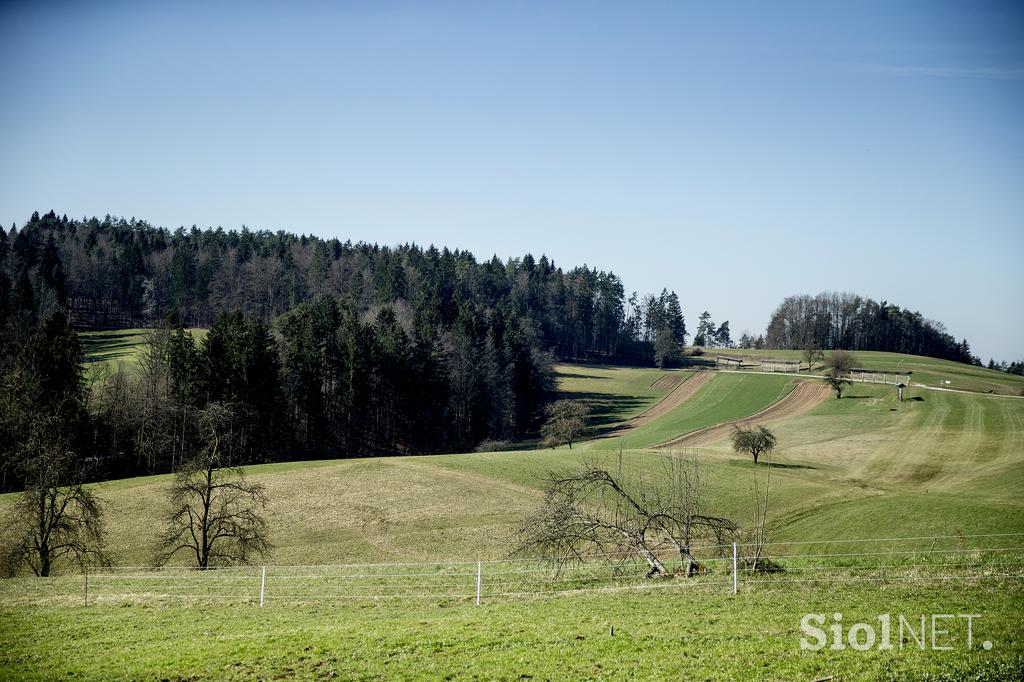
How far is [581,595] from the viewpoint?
2025 cm

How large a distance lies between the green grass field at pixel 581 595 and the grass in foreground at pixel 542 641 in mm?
67

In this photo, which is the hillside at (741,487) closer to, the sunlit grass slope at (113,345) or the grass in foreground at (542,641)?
the grass in foreground at (542,641)

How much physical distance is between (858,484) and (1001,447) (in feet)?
62.4

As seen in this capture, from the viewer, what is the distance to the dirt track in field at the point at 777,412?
8294cm

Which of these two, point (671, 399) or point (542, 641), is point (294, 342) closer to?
point (671, 399)

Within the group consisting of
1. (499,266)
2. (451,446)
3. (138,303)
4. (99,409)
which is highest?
(499,266)

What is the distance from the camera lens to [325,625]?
17.5 m

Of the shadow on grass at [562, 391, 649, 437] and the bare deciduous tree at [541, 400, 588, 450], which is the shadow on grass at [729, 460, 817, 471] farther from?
the shadow on grass at [562, 391, 649, 437]

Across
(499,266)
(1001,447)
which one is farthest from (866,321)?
(1001,447)

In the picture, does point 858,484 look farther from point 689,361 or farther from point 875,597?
point 689,361

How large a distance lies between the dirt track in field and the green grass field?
2.71 metres

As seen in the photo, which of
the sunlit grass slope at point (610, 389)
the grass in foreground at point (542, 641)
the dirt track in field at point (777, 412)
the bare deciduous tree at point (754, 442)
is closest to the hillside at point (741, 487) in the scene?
the bare deciduous tree at point (754, 442)

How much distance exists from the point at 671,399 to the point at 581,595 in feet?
343

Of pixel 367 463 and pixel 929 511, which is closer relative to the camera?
pixel 929 511
